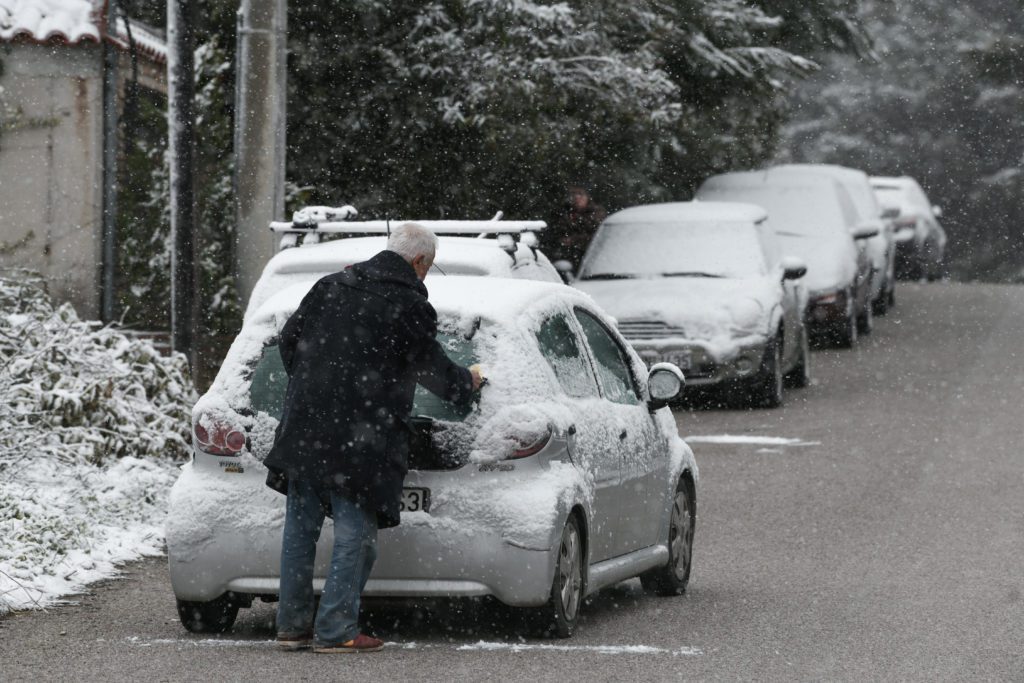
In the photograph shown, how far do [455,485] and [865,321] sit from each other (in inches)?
693

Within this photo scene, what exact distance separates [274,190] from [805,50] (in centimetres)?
1360

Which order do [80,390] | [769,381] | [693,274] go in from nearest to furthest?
[80,390] → [769,381] → [693,274]

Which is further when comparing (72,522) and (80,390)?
(80,390)

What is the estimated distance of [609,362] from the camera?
935cm

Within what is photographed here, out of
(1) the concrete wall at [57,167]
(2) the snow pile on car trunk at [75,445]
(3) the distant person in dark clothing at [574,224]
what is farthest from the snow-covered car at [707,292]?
(2) the snow pile on car trunk at [75,445]

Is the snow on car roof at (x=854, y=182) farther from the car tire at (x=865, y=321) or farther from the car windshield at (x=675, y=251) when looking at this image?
the car windshield at (x=675, y=251)

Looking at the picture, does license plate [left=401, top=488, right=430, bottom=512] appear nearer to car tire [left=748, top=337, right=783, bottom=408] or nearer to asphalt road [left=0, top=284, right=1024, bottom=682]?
asphalt road [left=0, top=284, right=1024, bottom=682]

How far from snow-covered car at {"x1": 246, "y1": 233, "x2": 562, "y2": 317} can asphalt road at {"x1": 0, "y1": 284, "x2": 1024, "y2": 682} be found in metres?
1.61

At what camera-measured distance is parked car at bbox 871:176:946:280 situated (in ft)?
109

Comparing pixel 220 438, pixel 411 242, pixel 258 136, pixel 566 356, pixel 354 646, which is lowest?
pixel 354 646

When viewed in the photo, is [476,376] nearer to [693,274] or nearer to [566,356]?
[566,356]

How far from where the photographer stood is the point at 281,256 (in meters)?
10.9

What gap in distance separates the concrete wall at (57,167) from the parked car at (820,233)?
789cm

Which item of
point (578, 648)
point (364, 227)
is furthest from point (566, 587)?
point (364, 227)
